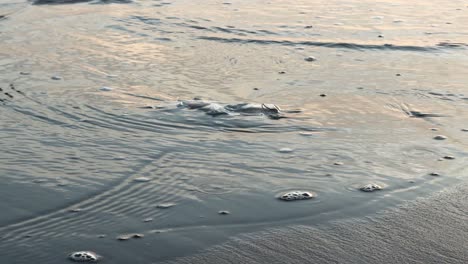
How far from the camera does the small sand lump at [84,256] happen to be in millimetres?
3281

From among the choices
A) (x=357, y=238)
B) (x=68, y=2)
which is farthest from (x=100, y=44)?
(x=357, y=238)

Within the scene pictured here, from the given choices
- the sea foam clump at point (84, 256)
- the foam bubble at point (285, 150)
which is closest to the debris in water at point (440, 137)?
the foam bubble at point (285, 150)

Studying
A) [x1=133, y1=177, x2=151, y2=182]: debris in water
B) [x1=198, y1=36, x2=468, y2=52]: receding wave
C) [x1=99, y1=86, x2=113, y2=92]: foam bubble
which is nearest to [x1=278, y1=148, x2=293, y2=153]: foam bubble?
[x1=133, y1=177, x2=151, y2=182]: debris in water

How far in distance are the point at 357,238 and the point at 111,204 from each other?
1.31 metres

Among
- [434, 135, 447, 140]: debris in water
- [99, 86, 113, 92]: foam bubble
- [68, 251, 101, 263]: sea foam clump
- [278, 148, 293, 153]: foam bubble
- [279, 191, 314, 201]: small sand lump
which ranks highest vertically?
[99, 86, 113, 92]: foam bubble

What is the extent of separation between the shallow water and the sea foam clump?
0.05 metres

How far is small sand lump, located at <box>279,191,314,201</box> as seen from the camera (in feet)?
13.3

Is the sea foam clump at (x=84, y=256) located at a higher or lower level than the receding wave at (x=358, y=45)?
lower

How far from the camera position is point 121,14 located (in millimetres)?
9977

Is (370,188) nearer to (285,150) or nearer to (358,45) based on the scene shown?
(285,150)

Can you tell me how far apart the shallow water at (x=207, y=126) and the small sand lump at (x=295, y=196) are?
0.19ft

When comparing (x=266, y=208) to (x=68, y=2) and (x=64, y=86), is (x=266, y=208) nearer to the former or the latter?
(x=64, y=86)

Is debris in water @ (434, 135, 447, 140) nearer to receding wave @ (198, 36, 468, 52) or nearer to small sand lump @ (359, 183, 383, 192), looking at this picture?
small sand lump @ (359, 183, 383, 192)

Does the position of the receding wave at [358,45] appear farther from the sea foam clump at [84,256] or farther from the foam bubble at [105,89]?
the sea foam clump at [84,256]
